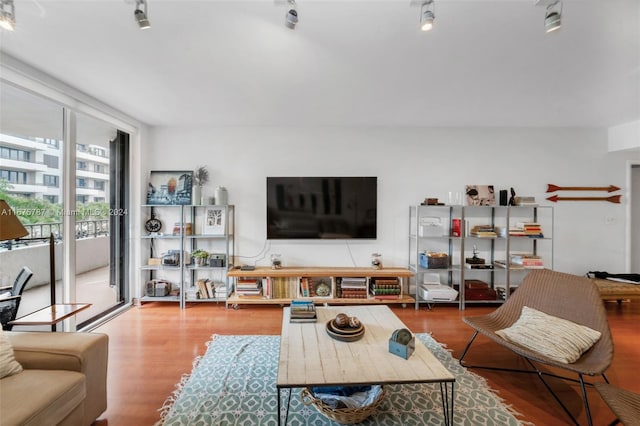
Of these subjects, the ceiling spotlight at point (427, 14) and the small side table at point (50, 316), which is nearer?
the ceiling spotlight at point (427, 14)

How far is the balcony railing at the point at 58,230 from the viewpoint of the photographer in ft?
7.58

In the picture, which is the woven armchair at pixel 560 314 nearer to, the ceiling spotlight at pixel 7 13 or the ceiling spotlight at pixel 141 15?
the ceiling spotlight at pixel 141 15

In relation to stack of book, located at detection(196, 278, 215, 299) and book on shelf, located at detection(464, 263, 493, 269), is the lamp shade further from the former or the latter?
book on shelf, located at detection(464, 263, 493, 269)

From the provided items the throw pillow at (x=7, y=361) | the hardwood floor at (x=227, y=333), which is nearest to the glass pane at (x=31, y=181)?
the hardwood floor at (x=227, y=333)

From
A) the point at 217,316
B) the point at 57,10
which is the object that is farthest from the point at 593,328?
the point at 57,10

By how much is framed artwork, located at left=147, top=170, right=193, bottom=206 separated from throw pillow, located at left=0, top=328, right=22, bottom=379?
2.40 meters

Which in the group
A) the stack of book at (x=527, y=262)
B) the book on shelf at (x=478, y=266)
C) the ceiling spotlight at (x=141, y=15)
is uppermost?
the ceiling spotlight at (x=141, y=15)

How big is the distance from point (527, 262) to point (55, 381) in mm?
4540

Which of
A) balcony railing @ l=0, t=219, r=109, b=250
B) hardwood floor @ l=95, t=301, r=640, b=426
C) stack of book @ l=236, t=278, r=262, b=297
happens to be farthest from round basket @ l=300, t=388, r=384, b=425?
balcony railing @ l=0, t=219, r=109, b=250

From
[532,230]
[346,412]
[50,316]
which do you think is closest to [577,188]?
[532,230]

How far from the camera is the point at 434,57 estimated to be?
204cm

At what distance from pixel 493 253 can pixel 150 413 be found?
412cm

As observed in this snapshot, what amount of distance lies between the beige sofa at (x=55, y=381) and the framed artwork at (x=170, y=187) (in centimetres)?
226

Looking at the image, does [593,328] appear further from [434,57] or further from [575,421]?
[434,57]
